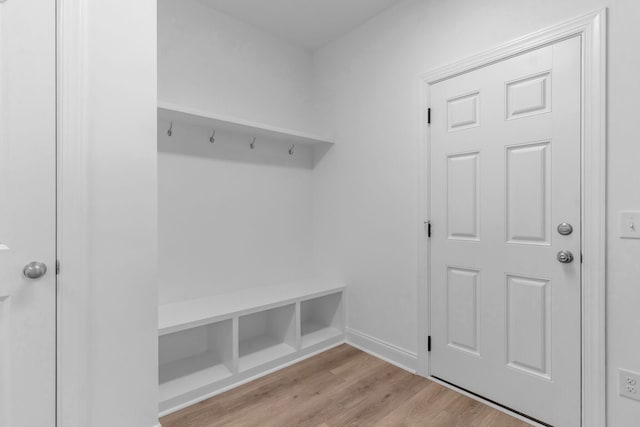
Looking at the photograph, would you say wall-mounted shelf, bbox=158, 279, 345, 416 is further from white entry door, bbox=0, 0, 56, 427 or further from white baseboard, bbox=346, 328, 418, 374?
white entry door, bbox=0, 0, 56, 427

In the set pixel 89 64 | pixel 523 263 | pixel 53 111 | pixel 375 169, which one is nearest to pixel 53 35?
pixel 89 64

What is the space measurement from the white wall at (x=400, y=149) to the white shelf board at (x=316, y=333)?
0.17 meters

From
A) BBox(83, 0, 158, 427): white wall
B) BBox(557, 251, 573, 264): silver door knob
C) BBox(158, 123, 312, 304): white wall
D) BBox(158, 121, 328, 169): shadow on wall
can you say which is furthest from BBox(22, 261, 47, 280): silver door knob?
BBox(557, 251, 573, 264): silver door knob

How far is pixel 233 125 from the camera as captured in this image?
2307 mm

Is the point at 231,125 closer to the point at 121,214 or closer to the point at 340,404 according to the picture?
the point at 121,214

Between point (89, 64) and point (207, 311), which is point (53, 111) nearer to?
point (89, 64)

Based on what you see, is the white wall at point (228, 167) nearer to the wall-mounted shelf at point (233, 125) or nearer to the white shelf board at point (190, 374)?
the wall-mounted shelf at point (233, 125)

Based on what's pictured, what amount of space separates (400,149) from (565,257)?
118 centimetres

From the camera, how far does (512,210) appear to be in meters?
1.79

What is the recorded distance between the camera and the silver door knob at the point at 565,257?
1592 mm

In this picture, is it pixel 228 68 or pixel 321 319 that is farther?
pixel 321 319

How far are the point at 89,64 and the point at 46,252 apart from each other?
0.76 meters

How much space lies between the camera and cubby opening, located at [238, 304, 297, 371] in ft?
7.51

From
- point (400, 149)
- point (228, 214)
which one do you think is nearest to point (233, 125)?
point (228, 214)
